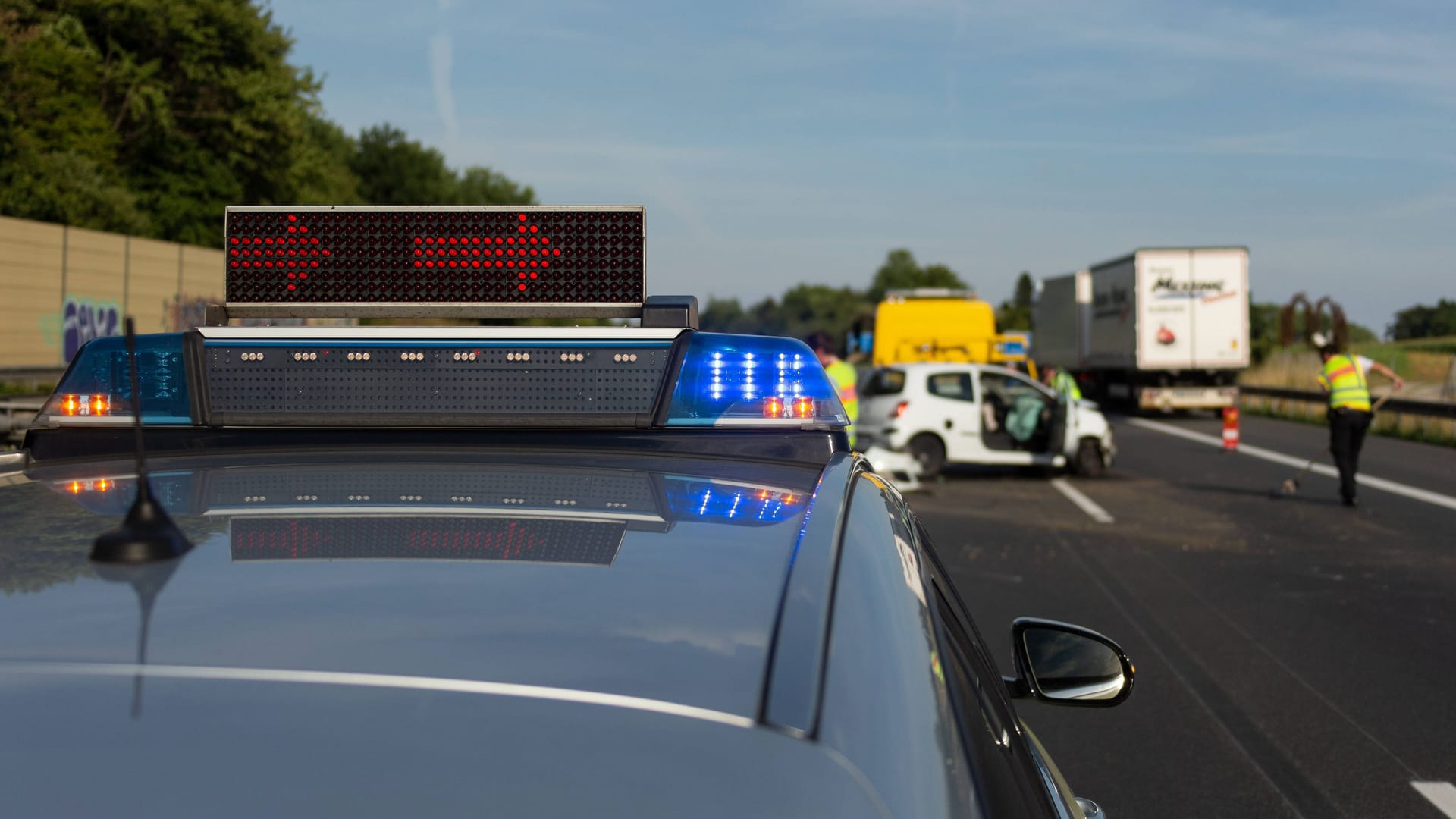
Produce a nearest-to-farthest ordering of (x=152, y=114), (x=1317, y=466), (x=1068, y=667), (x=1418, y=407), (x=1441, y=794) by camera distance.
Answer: (x=1068, y=667) < (x=1441, y=794) < (x=1317, y=466) < (x=1418, y=407) < (x=152, y=114)

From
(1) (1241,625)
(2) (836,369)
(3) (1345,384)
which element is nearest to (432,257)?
(1) (1241,625)

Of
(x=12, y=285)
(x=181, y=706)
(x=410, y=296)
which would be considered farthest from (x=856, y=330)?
(x=181, y=706)

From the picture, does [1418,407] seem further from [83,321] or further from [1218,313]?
[83,321]

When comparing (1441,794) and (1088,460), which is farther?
(1088,460)

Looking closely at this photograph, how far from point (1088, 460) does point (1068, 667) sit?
17.4 m

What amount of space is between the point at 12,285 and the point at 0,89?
16649mm

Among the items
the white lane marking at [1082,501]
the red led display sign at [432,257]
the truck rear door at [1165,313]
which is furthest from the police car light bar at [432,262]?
the truck rear door at [1165,313]

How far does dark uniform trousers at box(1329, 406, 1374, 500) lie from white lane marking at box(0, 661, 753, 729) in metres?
15.7

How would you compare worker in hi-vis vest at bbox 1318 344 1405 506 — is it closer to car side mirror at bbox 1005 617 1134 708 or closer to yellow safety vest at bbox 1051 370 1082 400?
yellow safety vest at bbox 1051 370 1082 400

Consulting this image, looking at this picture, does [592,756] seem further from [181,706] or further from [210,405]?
[210,405]

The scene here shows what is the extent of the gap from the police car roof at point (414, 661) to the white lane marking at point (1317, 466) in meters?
15.6

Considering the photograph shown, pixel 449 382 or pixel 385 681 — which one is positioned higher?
pixel 449 382

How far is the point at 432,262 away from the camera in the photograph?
3.71 metres

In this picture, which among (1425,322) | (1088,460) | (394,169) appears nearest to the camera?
(1088,460)
